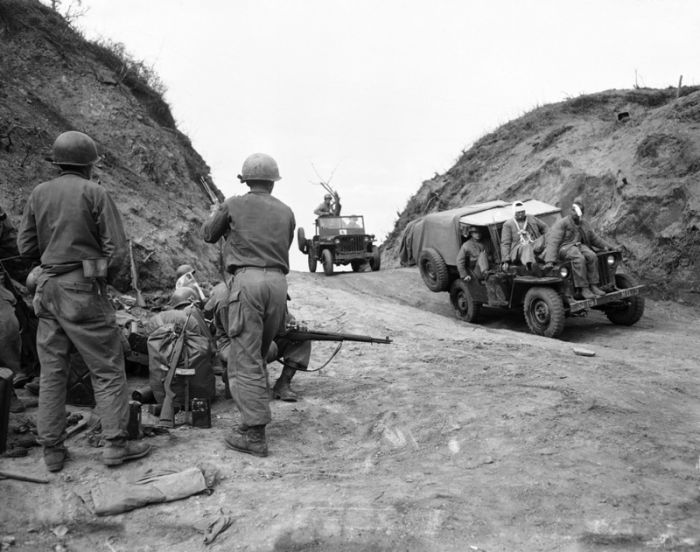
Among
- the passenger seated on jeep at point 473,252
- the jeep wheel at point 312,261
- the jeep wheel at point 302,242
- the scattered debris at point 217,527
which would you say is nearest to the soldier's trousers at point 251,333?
the scattered debris at point 217,527

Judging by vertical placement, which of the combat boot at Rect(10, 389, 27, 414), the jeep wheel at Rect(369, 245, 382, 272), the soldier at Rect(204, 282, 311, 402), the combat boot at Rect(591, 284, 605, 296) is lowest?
the combat boot at Rect(10, 389, 27, 414)

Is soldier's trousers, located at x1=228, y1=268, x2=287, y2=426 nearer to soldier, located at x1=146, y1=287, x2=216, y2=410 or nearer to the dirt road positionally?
the dirt road

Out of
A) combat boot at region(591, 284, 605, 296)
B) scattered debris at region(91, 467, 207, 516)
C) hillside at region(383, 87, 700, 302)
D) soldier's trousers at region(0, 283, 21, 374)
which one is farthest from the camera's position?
hillside at region(383, 87, 700, 302)

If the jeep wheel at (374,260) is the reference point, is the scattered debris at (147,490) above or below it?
below

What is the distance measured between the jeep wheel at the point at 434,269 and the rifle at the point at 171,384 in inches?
303

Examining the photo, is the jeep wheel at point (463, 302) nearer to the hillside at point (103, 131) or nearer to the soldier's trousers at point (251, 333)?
the hillside at point (103, 131)

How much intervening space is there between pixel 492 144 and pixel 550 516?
75.5ft

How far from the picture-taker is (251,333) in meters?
5.04

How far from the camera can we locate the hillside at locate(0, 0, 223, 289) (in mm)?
10000

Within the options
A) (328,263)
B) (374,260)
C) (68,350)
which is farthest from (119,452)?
(374,260)

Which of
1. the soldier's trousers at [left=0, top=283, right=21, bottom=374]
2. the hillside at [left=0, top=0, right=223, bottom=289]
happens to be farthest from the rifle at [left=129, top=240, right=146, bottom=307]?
the soldier's trousers at [left=0, top=283, right=21, bottom=374]

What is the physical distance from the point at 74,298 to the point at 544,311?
766 cm

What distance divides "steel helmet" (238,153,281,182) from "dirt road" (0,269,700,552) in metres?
1.97

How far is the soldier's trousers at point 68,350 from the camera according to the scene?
457 centimetres
